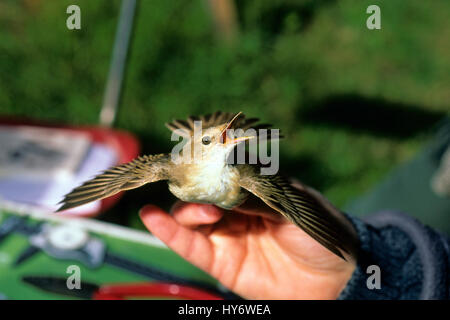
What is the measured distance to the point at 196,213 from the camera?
5.61ft

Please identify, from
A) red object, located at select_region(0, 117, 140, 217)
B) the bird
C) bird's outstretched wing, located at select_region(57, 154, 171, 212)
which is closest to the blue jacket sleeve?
the bird

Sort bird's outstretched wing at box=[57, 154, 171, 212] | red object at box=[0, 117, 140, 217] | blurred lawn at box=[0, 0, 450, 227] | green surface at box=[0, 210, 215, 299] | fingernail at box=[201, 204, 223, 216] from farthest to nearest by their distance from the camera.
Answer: blurred lawn at box=[0, 0, 450, 227] < red object at box=[0, 117, 140, 217] < green surface at box=[0, 210, 215, 299] < fingernail at box=[201, 204, 223, 216] < bird's outstretched wing at box=[57, 154, 171, 212]

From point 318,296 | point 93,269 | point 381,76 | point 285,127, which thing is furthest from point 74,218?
point 381,76

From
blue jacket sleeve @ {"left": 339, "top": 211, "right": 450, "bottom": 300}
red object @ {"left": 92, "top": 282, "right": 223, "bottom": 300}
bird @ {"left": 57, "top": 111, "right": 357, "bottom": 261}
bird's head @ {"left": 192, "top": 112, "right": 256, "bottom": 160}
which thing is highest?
bird's head @ {"left": 192, "top": 112, "right": 256, "bottom": 160}

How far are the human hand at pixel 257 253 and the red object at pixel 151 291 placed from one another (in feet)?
0.38

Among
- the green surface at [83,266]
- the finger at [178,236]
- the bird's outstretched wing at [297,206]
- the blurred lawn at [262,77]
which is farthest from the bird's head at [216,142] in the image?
the blurred lawn at [262,77]

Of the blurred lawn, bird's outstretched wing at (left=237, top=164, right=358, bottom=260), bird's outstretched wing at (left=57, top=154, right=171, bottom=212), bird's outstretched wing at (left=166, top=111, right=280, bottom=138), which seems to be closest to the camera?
bird's outstretched wing at (left=237, top=164, right=358, bottom=260)

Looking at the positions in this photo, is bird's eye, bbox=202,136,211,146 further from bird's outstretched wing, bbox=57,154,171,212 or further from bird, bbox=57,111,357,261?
bird's outstretched wing, bbox=57,154,171,212

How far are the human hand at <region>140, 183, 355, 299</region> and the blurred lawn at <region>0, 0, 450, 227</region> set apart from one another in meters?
1.59

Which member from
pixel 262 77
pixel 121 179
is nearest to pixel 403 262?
pixel 121 179

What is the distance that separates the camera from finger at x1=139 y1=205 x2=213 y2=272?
1.76 metres

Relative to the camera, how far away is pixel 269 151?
389cm

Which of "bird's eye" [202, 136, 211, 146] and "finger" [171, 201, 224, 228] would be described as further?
"finger" [171, 201, 224, 228]

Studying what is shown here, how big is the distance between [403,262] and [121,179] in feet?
3.96
